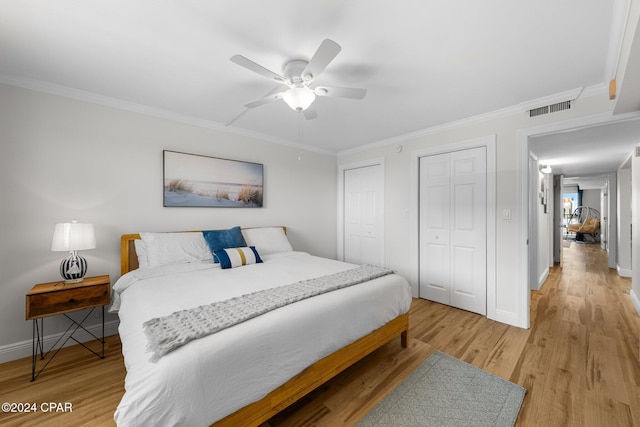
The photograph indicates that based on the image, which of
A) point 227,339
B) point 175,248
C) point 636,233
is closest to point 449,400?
point 227,339

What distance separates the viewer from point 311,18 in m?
1.54

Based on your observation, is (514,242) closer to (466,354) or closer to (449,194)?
(449,194)

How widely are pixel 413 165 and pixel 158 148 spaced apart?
3292 millimetres

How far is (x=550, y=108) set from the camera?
2.56 metres

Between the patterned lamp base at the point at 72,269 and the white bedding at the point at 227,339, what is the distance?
1.06ft

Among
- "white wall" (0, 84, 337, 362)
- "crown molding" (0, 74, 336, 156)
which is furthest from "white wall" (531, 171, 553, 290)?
"white wall" (0, 84, 337, 362)

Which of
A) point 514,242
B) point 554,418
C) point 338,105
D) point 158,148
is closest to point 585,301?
point 514,242

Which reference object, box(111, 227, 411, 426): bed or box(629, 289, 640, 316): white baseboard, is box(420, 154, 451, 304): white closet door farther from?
box(629, 289, 640, 316): white baseboard

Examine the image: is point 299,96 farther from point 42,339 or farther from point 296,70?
point 42,339

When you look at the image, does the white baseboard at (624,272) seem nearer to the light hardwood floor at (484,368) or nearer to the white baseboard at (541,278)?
the white baseboard at (541,278)

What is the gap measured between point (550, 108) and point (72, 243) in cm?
457

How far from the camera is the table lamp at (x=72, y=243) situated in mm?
2107

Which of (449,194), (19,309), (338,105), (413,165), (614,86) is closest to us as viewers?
(614,86)

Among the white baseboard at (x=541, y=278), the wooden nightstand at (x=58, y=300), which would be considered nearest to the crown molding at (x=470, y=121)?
the white baseboard at (x=541, y=278)
